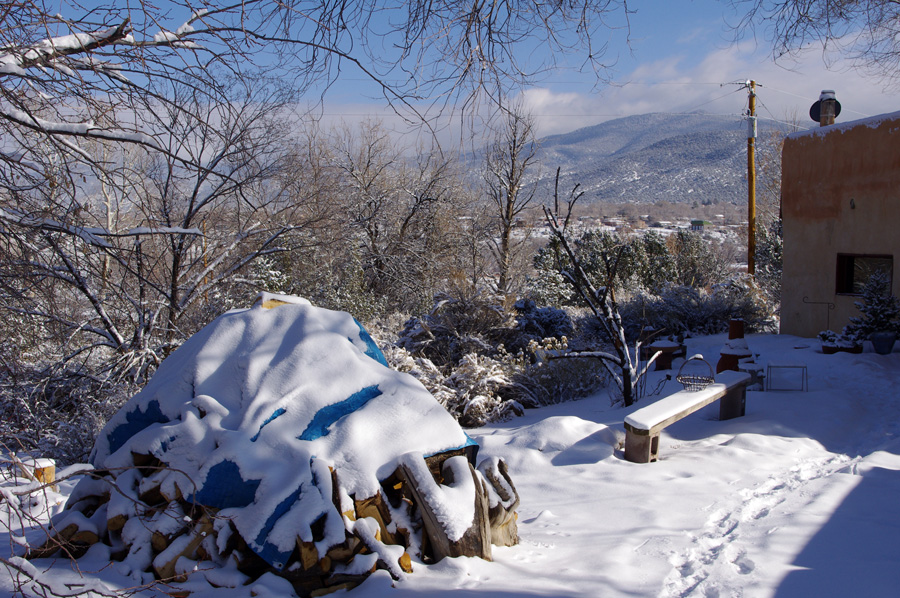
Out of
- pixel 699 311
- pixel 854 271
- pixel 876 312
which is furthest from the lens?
pixel 699 311

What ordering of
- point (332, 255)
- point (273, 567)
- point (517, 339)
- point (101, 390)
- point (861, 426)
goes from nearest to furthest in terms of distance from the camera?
1. point (273, 567)
2. point (861, 426)
3. point (101, 390)
4. point (517, 339)
5. point (332, 255)

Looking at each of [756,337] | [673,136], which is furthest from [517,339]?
[673,136]

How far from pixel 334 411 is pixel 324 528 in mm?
664

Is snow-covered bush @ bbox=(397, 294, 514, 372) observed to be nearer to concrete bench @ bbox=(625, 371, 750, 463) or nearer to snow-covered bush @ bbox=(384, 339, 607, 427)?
snow-covered bush @ bbox=(384, 339, 607, 427)

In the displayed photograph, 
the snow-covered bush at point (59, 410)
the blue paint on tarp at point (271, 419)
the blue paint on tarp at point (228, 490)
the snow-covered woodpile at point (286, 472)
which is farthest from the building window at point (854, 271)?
the snow-covered bush at point (59, 410)

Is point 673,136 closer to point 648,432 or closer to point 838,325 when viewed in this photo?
point 838,325

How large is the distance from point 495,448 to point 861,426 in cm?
390

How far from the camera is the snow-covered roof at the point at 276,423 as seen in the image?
9.54ft

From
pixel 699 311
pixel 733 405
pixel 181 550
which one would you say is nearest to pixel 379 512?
pixel 181 550

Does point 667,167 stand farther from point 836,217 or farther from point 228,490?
point 228,490

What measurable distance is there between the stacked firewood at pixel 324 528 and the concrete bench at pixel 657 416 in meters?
1.97

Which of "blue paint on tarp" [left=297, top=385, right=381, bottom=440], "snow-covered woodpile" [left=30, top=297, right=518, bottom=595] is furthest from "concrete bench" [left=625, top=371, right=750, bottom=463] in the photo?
"blue paint on tarp" [left=297, top=385, right=381, bottom=440]

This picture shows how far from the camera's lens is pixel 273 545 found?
2758 mm

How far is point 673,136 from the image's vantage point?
91188mm
